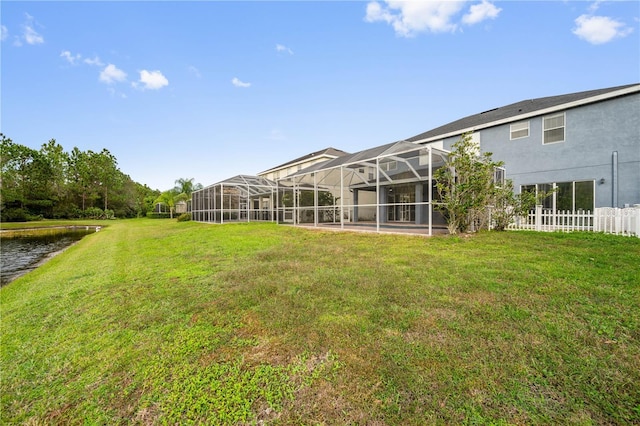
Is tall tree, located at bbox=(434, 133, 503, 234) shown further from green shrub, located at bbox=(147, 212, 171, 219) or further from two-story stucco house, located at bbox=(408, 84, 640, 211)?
green shrub, located at bbox=(147, 212, 171, 219)

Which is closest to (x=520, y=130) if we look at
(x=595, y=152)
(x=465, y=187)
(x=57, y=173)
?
(x=595, y=152)

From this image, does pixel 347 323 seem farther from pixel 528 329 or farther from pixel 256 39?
pixel 256 39

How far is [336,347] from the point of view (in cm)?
248

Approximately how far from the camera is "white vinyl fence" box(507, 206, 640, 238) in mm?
8148

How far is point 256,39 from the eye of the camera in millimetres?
13867

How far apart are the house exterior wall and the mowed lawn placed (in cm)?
800

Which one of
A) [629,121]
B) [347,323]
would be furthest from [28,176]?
[629,121]

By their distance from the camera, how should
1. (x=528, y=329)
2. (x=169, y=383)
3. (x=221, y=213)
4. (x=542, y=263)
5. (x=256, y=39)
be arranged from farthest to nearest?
(x=221, y=213) → (x=256, y=39) → (x=542, y=263) → (x=528, y=329) → (x=169, y=383)

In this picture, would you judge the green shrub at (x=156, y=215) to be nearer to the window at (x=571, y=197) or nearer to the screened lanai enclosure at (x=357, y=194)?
the screened lanai enclosure at (x=357, y=194)

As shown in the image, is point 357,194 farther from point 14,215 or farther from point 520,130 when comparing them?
point 14,215

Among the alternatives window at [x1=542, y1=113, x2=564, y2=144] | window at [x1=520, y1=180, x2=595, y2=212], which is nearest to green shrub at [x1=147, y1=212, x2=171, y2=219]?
window at [x1=520, y1=180, x2=595, y2=212]

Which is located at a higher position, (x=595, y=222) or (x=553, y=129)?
(x=553, y=129)

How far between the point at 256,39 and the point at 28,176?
35.8 m

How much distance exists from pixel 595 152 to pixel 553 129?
1.91m
